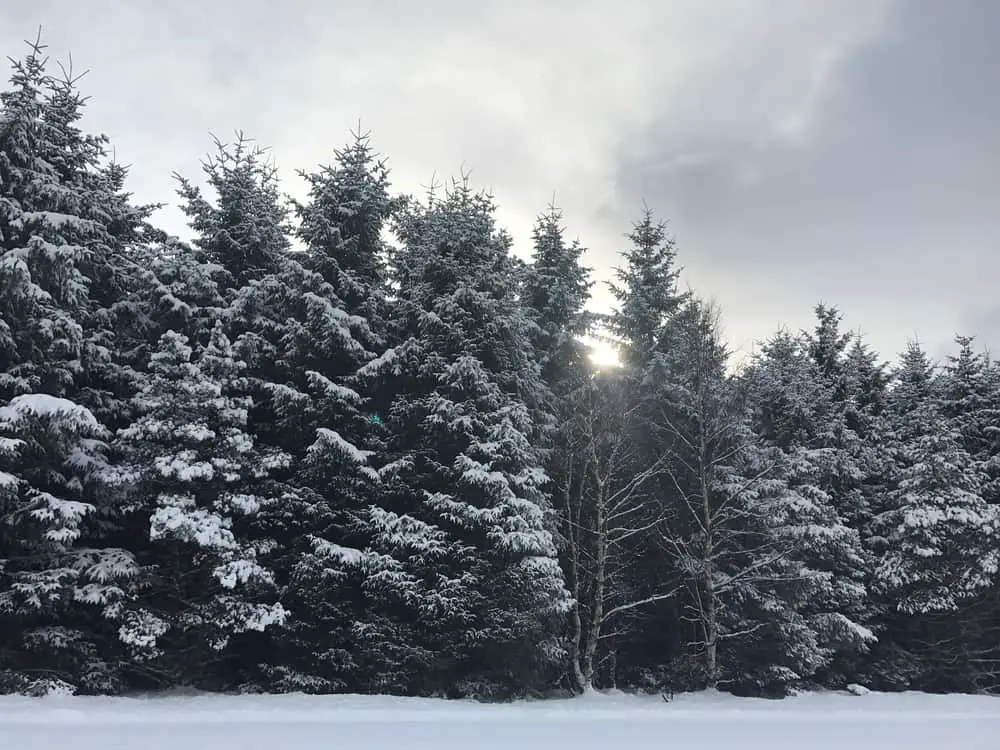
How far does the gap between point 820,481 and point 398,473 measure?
18.5m

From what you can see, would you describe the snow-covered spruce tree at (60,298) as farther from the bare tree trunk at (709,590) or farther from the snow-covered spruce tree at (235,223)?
the bare tree trunk at (709,590)

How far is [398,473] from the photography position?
18469 mm

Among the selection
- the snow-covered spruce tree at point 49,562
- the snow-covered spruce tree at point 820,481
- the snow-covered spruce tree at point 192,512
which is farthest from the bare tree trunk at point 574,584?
the snow-covered spruce tree at point 49,562

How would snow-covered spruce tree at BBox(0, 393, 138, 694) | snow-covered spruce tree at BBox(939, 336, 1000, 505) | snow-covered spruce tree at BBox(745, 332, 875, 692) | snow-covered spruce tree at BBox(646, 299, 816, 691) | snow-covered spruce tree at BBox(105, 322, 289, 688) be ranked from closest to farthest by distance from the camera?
snow-covered spruce tree at BBox(0, 393, 138, 694) < snow-covered spruce tree at BBox(105, 322, 289, 688) < snow-covered spruce tree at BBox(646, 299, 816, 691) < snow-covered spruce tree at BBox(745, 332, 875, 692) < snow-covered spruce tree at BBox(939, 336, 1000, 505)

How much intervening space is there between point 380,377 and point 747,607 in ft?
49.3

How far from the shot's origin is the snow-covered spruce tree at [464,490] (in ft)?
56.5

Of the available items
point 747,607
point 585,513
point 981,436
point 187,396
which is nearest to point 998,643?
point 981,436

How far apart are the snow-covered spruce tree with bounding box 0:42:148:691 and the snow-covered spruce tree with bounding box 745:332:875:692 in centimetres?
2093

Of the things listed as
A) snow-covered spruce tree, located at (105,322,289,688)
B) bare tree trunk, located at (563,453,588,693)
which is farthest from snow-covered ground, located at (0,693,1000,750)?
bare tree trunk, located at (563,453,588,693)

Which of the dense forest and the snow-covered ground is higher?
the dense forest

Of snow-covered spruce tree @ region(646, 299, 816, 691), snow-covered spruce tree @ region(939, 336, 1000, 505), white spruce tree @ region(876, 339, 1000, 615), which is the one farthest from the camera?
snow-covered spruce tree @ region(939, 336, 1000, 505)

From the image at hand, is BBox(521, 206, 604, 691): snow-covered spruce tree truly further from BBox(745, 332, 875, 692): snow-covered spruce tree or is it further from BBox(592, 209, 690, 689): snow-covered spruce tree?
BBox(745, 332, 875, 692): snow-covered spruce tree

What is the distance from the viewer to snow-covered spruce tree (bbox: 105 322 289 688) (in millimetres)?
15297

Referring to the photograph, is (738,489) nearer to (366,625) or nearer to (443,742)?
(366,625)
